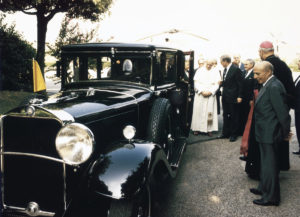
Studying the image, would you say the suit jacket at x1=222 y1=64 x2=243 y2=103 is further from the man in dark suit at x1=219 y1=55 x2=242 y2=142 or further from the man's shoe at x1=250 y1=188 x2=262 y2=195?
the man's shoe at x1=250 y1=188 x2=262 y2=195

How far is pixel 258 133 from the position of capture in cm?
334

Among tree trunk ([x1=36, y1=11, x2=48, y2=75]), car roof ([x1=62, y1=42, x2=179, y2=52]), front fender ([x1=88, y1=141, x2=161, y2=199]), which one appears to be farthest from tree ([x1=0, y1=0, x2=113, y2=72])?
front fender ([x1=88, y1=141, x2=161, y2=199])

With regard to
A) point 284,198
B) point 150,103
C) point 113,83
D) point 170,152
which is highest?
point 113,83

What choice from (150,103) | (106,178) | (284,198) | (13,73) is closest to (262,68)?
(150,103)

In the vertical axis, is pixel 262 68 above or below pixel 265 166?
above

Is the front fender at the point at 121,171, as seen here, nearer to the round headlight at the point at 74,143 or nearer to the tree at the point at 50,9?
the round headlight at the point at 74,143

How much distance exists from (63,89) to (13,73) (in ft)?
24.6

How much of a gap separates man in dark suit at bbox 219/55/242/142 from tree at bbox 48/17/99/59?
20.2 ft

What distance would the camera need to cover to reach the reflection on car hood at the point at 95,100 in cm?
257

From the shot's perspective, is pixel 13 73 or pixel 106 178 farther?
pixel 13 73

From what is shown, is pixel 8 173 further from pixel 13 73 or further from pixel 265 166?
pixel 13 73

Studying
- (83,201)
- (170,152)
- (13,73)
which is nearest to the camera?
(83,201)

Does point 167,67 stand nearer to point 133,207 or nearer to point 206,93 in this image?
point 206,93

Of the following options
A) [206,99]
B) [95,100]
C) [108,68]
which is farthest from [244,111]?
[95,100]
